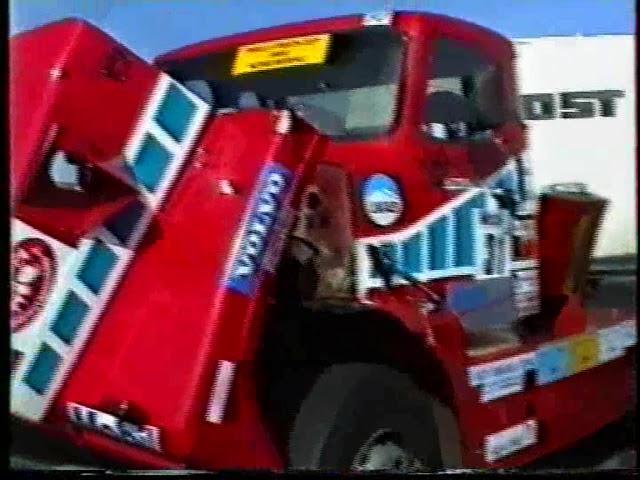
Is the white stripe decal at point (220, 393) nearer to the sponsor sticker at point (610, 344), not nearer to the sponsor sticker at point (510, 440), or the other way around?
the sponsor sticker at point (510, 440)

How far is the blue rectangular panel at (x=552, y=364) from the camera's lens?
3188mm

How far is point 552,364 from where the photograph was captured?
10.5 feet

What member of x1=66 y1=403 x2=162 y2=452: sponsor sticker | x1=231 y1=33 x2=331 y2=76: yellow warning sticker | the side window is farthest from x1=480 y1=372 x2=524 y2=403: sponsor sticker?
x1=231 y1=33 x2=331 y2=76: yellow warning sticker

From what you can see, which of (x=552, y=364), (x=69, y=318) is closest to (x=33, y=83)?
(x=69, y=318)

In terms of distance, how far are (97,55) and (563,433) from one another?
1692 mm

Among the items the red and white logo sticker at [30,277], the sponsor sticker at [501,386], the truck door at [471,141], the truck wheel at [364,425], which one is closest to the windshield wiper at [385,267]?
the truck door at [471,141]

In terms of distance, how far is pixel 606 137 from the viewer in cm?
314

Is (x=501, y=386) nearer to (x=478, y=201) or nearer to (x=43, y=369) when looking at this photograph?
(x=478, y=201)

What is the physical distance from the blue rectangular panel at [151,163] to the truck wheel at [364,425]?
2.26 ft

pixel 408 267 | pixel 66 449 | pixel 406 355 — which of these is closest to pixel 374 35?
pixel 408 267

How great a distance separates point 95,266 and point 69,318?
0.49 ft

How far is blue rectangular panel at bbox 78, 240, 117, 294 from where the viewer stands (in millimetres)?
2859

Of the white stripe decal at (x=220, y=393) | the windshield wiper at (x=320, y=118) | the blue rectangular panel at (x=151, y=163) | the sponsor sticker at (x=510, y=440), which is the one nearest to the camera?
the white stripe decal at (x=220, y=393)

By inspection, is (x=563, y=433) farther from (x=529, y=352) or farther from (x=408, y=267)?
(x=408, y=267)
